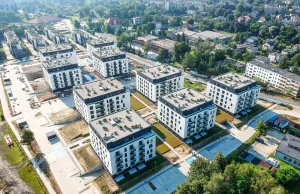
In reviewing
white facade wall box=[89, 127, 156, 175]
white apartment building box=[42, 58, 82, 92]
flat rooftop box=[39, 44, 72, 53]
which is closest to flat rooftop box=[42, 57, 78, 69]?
white apartment building box=[42, 58, 82, 92]

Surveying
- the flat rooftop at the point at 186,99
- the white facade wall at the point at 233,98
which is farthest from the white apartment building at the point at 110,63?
the white facade wall at the point at 233,98

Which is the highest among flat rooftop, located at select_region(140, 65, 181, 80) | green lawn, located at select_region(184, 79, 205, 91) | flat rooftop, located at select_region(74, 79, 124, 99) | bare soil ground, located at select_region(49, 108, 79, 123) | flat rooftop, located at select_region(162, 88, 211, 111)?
flat rooftop, located at select_region(140, 65, 181, 80)

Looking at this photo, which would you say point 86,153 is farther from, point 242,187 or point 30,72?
point 30,72

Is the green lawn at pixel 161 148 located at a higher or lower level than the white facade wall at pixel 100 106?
lower

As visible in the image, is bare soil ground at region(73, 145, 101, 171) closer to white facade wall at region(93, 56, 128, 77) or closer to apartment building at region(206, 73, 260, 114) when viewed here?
apartment building at region(206, 73, 260, 114)

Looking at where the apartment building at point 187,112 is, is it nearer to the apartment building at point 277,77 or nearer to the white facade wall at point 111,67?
the white facade wall at point 111,67

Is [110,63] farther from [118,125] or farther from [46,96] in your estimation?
[118,125]
